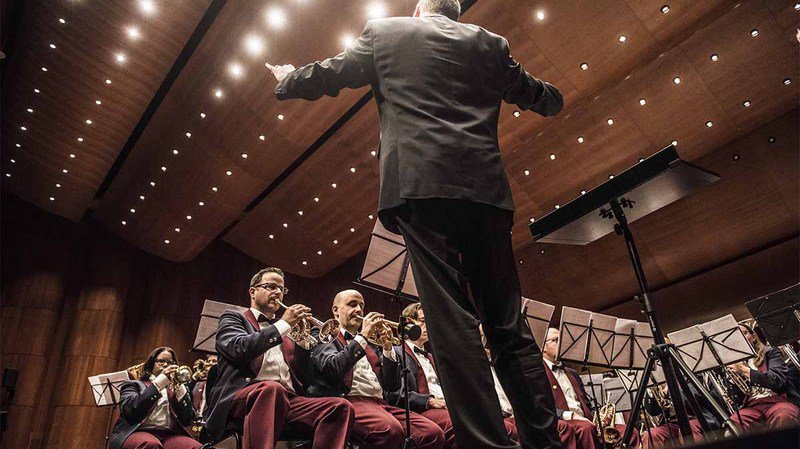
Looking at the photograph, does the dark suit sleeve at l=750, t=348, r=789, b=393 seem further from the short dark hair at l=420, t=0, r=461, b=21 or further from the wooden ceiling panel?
the wooden ceiling panel

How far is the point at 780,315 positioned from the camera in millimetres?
4664

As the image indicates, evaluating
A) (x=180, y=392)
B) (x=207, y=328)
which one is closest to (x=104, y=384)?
(x=180, y=392)

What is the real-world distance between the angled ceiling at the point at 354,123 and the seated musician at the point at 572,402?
4.62 meters

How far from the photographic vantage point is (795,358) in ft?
16.0

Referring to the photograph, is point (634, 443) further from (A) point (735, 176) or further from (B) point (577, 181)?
(A) point (735, 176)

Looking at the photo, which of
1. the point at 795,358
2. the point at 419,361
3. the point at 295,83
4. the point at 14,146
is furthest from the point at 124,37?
the point at 795,358

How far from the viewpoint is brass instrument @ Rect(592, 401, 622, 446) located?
5.20 m

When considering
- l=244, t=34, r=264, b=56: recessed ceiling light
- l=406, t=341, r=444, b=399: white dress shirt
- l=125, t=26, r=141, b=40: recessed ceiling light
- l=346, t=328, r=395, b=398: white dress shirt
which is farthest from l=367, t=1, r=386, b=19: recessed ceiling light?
l=346, t=328, r=395, b=398: white dress shirt

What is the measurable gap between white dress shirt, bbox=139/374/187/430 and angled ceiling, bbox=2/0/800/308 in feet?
18.3

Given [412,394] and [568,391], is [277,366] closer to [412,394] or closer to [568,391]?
[412,394]

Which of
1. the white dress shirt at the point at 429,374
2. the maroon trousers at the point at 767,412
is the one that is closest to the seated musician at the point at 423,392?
the white dress shirt at the point at 429,374

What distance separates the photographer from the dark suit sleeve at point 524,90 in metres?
1.94

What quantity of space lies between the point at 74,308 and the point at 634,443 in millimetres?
12040

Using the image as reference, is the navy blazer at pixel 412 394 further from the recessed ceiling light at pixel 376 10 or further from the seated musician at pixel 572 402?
the recessed ceiling light at pixel 376 10
